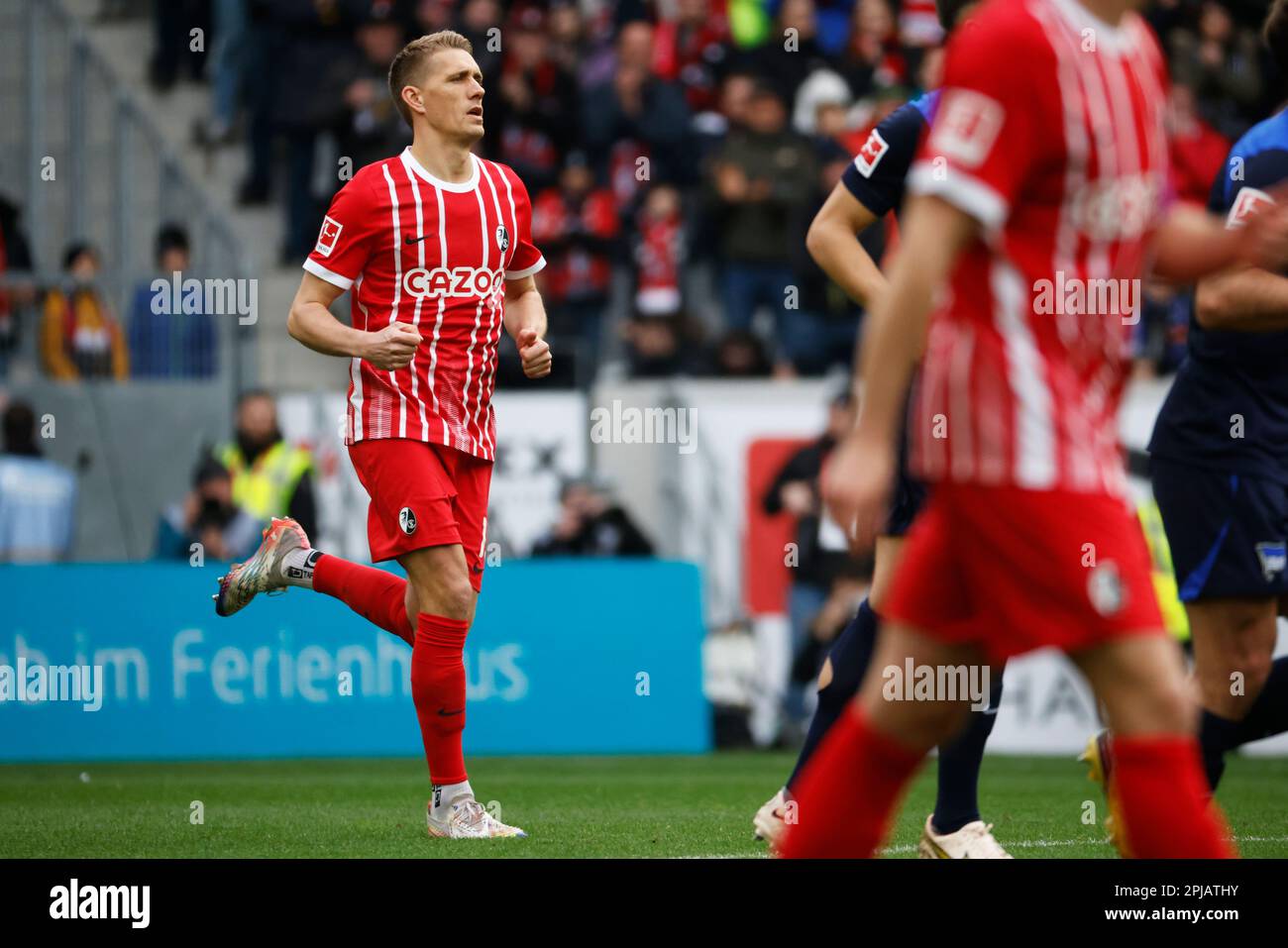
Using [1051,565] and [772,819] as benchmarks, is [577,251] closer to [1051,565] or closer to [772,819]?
[772,819]

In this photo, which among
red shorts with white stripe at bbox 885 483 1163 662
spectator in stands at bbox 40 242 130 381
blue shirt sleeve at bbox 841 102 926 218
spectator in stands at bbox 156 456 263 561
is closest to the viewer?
red shorts with white stripe at bbox 885 483 1163 662

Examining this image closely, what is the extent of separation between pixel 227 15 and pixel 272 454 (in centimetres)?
588

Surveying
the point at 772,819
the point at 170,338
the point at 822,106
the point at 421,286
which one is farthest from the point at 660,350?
the point at 772,819

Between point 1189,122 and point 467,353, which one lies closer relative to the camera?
point 467,353

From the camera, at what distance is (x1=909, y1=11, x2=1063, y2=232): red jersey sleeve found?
143 inches

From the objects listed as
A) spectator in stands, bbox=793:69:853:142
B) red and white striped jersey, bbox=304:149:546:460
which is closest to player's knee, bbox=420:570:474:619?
red and white striped jersey, bbox=304:149:546:460

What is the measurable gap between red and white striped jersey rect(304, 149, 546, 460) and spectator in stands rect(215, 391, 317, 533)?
5.46 m

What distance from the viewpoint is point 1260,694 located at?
6.06 m

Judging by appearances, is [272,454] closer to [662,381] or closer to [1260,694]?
[662,381]

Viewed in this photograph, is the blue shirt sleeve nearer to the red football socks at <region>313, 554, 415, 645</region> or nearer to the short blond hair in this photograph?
the short blond hair

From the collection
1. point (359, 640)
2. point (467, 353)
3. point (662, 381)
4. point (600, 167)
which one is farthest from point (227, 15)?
point (467, 353)

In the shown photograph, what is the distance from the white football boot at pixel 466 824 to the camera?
6.58m

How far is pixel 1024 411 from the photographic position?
3729 mm
